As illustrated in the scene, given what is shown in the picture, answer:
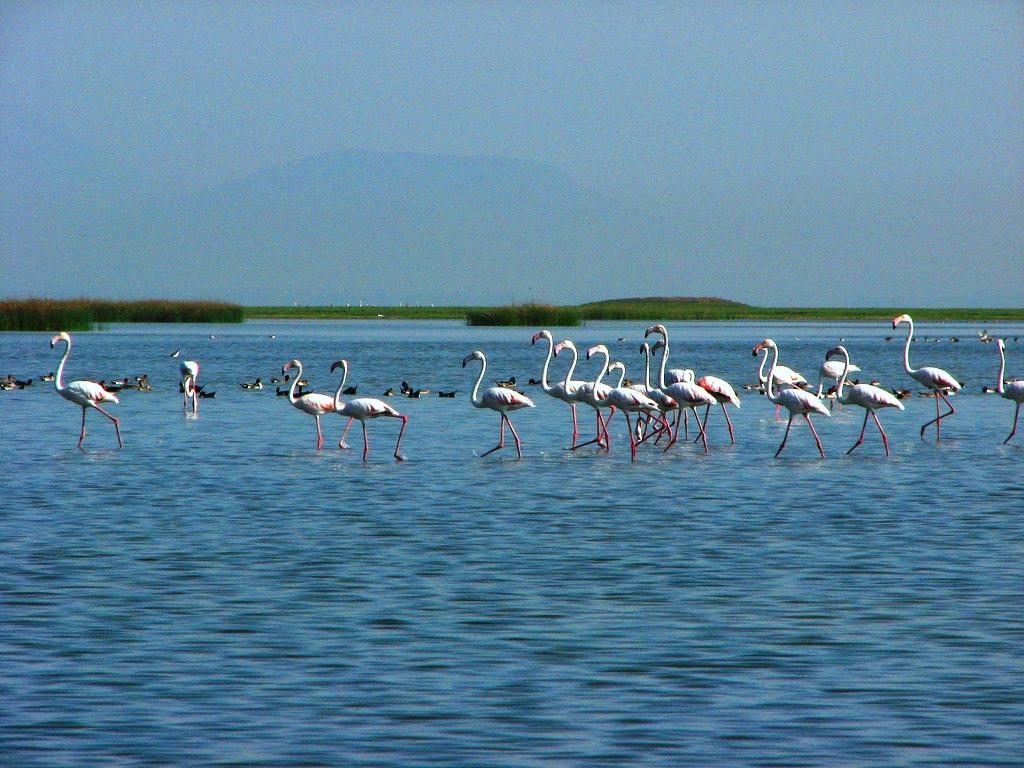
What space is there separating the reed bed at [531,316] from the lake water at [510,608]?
6360 cm

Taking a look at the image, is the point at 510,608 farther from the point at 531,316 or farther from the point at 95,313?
the point at 95,313

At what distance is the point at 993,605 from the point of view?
34.7 feet

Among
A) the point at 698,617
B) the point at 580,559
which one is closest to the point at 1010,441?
the point at 580,559

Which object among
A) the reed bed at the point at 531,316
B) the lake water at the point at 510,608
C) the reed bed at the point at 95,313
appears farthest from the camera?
the reed bed at the point at 531,316

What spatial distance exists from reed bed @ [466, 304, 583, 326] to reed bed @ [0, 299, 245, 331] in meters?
15.7

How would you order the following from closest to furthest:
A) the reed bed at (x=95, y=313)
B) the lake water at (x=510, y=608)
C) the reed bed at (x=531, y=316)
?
1. the lake water at (x=510, y=608)
2. the reed bed at (x=95, y=313)
3. the reed bed at (x=531, y=316)

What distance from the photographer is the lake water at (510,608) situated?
297 inches

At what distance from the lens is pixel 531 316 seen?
89000mm

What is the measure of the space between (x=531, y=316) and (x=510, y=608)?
258 ft

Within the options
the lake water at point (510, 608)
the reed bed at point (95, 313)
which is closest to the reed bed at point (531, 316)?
the reed bed at point (95, 313)

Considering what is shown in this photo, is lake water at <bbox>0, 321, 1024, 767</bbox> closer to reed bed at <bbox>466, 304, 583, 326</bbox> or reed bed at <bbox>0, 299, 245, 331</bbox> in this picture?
reed bed at <bbox>0, 299, 245, 331</bbox>

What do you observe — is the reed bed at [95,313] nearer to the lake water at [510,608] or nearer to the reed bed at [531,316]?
the reed bed at [531,316]

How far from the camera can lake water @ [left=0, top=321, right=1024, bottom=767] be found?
7543mm

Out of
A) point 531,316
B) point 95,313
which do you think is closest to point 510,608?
point 531,316
